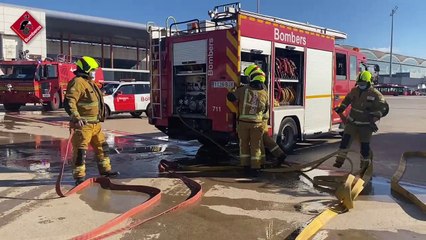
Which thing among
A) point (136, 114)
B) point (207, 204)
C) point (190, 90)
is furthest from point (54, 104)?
point (207, 204)

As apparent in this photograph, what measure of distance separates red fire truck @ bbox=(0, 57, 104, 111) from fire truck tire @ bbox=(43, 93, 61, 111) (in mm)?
161

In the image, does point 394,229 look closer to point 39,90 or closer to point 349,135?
point 349,135

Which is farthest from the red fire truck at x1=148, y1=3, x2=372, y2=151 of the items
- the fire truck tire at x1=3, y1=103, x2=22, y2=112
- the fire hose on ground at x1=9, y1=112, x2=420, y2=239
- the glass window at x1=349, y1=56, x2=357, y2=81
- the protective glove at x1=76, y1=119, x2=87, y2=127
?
the fire truck tire at x1=3, y1=103, x2=22, y2=112

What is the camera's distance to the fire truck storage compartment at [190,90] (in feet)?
27.4

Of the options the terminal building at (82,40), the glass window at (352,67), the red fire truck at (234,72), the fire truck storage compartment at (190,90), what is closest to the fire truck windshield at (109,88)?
the terminal building at (82,40)

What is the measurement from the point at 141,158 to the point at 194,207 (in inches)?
144

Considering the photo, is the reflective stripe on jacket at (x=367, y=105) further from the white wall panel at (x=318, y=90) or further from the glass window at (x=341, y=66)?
the glass window at (x=341, y=66)

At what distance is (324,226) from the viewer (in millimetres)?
4637

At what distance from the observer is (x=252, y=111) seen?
277 inches

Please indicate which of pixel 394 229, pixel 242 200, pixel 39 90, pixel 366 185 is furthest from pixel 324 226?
pixel 39 90

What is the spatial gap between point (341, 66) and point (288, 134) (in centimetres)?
277

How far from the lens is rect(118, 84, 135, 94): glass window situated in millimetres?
17750

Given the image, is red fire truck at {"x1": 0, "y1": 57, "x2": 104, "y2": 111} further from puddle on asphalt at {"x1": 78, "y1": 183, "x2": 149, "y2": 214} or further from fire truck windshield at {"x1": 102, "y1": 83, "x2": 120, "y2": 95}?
puddle on asphalt at {"x1": 78, "y1": 183, "x2": 149, "y2": 214}

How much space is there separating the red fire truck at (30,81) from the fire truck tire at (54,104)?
6.3 inches
